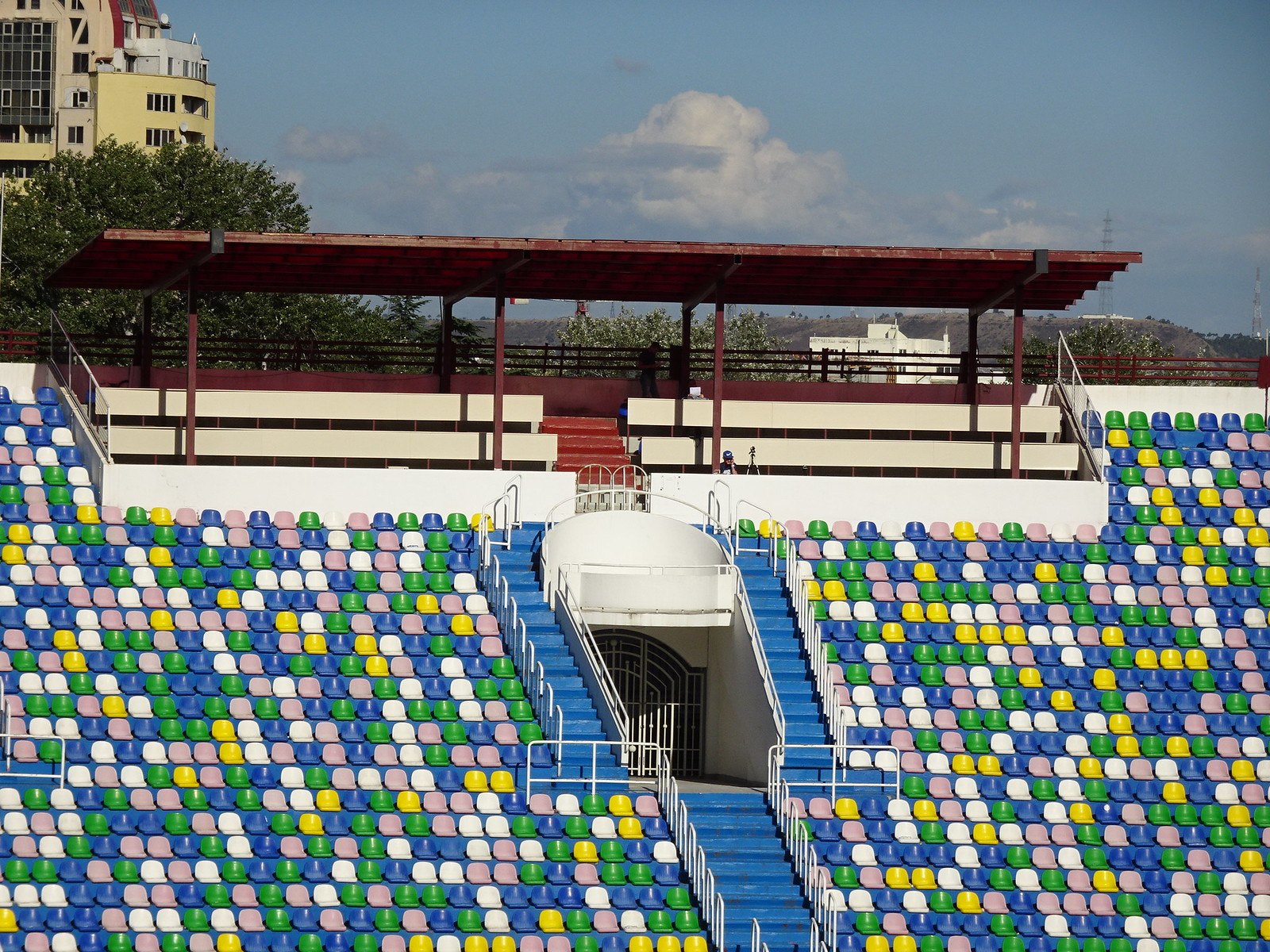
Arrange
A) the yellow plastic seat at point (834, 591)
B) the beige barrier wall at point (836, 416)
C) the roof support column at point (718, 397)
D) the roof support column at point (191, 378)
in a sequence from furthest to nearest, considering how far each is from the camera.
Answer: the beige barrier wall at point (836, 416) < the roof support column at point (718, 397) < the roof support column at point (191, 378) < the yellow plastic seat at point (834, 591)

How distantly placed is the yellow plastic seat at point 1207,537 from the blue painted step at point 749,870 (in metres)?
9.49

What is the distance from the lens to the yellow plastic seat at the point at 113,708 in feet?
85.7

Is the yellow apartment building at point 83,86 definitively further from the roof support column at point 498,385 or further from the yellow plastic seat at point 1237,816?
the yellow plastic seat at point 1237,816

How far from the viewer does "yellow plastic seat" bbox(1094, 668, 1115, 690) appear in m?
28.8

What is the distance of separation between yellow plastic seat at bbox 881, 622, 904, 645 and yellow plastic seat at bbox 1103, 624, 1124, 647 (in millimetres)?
3093

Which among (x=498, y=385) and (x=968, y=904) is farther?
(x=498, y=385)

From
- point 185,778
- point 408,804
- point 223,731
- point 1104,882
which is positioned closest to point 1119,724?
point 1104,882

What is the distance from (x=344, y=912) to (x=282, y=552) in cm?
661

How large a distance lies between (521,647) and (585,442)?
6.50 metres

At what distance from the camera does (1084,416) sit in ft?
112

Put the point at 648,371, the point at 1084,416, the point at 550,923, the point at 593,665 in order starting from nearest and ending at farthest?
the point at 550,923, the point at 593,665, the point at 1084,416, the point at 648,371

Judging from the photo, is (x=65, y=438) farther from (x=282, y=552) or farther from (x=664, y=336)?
(x=664, y=336)

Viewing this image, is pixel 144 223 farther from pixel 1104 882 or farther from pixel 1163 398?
pixel 1104 882

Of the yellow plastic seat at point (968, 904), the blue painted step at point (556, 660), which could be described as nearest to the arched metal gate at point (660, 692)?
the blue painted step at point (556, 660)
